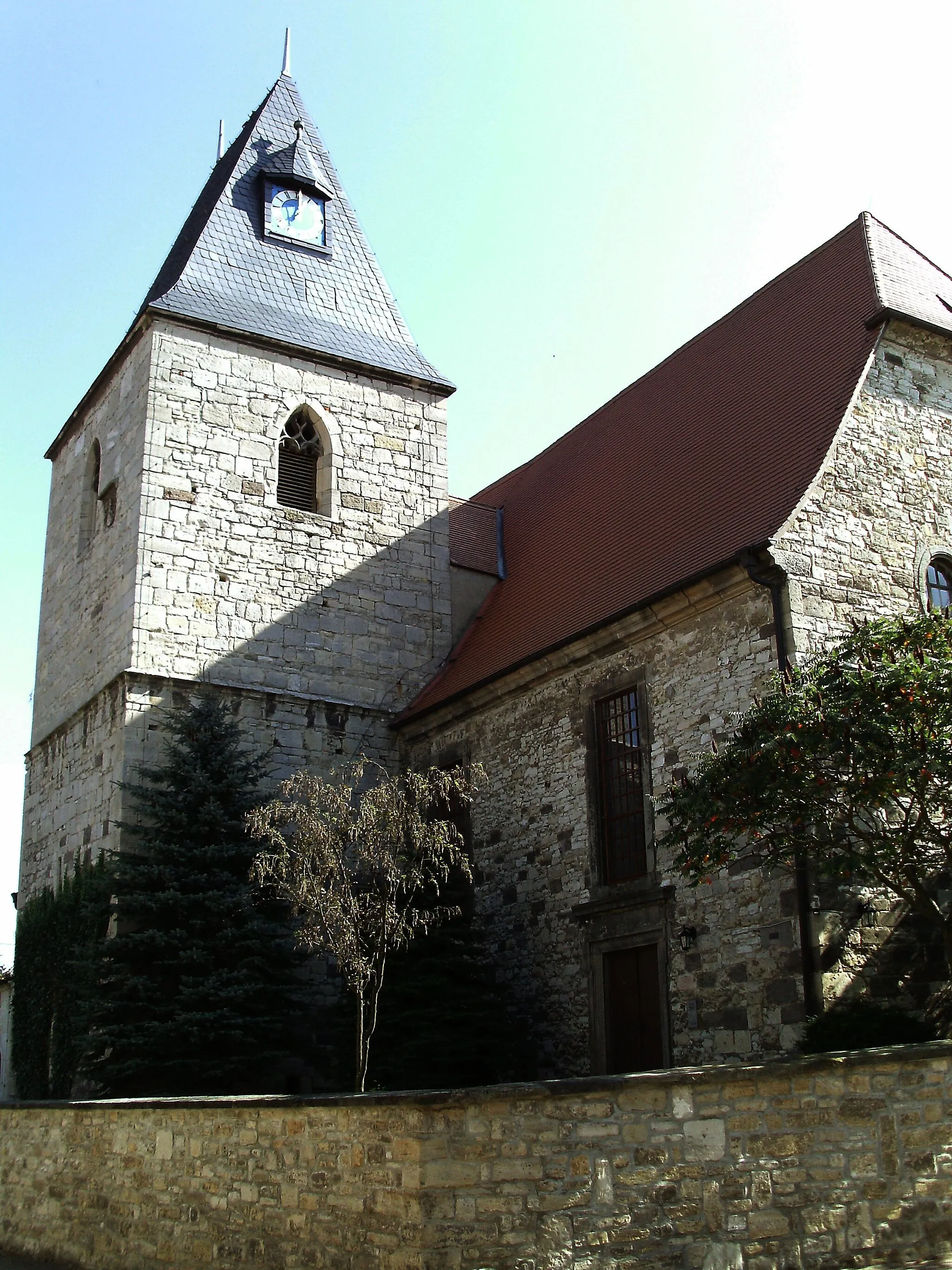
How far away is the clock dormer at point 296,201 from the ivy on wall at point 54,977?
10.1 meters

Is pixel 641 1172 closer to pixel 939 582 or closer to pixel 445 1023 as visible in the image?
pixel 445 1023

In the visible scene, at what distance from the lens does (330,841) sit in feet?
37.9

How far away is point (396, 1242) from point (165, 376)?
12851mm

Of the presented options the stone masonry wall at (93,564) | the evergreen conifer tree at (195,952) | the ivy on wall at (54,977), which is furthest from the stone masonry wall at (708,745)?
the stone masonry wall at (93,564)

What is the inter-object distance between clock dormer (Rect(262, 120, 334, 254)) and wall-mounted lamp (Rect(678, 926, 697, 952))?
12.8m

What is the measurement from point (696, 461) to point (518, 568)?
386 cm

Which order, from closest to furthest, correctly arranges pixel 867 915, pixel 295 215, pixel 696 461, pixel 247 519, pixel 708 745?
pixel 867 915, pixel 708 745, pixel 696 461, pixel 247 519, pixel 295 215

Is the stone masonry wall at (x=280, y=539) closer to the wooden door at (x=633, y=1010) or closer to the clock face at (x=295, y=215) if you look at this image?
the clock face at (x=295, y=215)

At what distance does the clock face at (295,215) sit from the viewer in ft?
66.7

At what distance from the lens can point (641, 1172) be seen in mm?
7312

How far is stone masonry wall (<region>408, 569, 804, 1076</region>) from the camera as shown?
11.3m

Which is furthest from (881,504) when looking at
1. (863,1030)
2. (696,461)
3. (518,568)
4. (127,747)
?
(127,747)

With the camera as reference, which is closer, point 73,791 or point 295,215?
point 73,791

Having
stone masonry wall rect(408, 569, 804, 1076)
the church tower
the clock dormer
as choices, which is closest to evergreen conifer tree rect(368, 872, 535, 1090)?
stone masonry wall rect(408, 569, 804, 1076)
